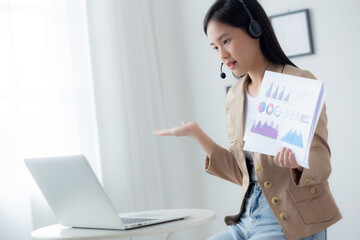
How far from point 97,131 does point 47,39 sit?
1.82 feet

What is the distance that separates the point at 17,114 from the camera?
2309mm

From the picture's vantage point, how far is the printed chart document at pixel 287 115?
1128 millimetres

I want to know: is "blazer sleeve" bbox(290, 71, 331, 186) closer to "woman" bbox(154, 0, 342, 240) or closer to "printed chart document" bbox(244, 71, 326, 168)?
"woman" bbox(154, 0, 342, 240)

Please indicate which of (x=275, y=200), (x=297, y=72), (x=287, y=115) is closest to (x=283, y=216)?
(x=275, y=200)

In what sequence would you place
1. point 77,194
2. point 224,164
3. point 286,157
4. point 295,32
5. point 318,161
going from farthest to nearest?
1. point 295,32
2. point 224,164
3. point 77,194
4. point 318,161
5. point 286,157

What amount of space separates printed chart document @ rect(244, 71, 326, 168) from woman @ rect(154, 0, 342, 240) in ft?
0.11

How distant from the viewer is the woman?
1.29 metres

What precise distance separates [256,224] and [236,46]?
53 centimetres

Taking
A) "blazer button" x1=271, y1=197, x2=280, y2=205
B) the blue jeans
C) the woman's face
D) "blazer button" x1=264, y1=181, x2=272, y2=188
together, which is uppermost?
the woman's face

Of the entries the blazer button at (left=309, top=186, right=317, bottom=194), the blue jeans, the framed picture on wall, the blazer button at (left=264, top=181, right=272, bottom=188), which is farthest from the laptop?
the framed picture on wall

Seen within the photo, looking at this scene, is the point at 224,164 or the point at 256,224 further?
the point at 224,164

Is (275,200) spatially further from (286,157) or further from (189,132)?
(189,132)

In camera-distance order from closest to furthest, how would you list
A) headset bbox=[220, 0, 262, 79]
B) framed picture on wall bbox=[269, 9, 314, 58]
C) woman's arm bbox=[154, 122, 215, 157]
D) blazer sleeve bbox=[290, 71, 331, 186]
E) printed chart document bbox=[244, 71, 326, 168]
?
printed chart document bbox=[244, 71, 326, 168] < blazer sleeve bbox=[290, 71, 331, 186] < headset bbox=[220, 0, 262, 79] < woman's arm bbox=[154, 122, 215, 157] < framed picture on wall bbox=[269, 9, 314, 58]

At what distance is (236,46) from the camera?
4.71 feet
